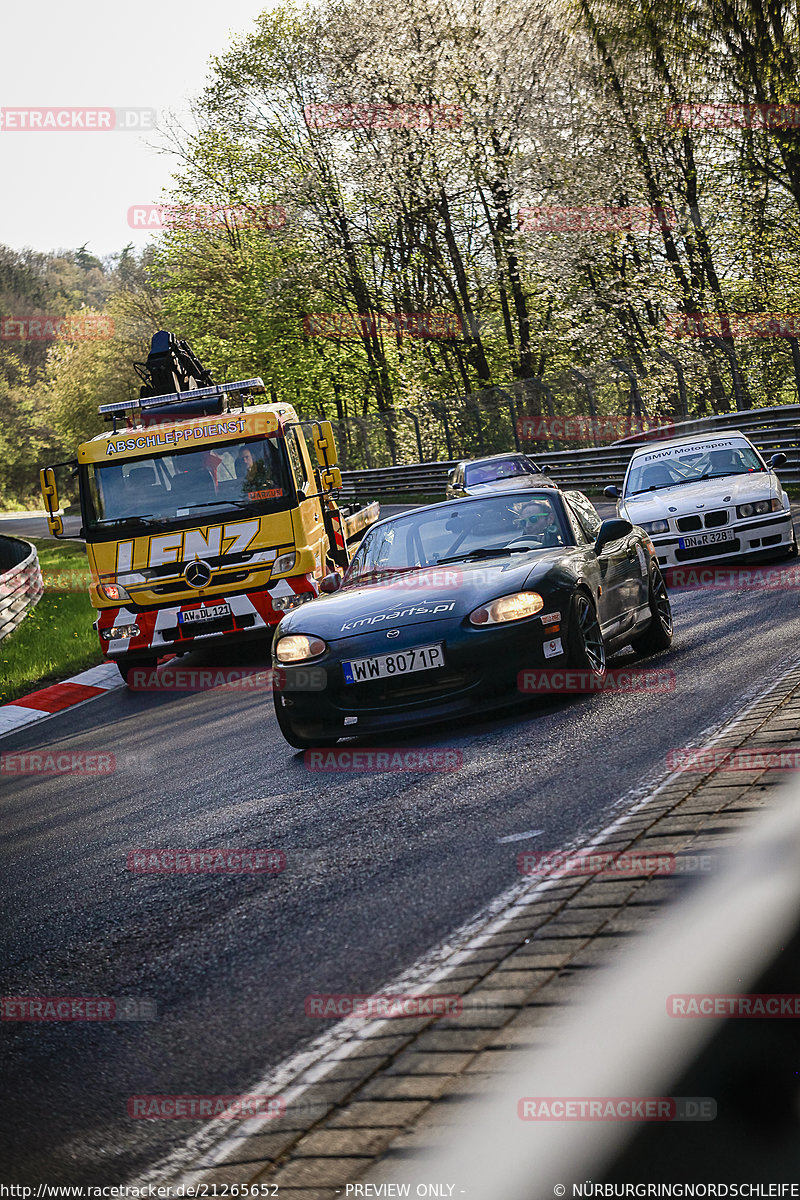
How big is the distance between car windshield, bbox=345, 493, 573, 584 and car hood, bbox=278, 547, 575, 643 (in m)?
0.24

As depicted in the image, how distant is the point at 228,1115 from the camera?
2990mm

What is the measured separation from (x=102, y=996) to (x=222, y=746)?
475 centimetres

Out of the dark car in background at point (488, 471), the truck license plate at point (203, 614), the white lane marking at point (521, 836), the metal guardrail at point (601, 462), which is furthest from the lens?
the dark car in background at point (488, 471)

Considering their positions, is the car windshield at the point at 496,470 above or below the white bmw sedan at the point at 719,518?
above

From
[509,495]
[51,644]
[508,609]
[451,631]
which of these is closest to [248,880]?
[451,631]

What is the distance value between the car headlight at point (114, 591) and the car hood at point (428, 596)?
5777 millimetres

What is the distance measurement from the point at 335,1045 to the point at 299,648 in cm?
418

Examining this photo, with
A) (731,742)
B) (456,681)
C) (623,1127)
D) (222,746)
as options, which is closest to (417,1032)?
(623,1127)

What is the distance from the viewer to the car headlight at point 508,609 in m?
7.09

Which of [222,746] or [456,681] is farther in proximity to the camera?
[222,746]

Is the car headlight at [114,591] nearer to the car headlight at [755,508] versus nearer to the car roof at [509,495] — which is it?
the car roof at [509,495]

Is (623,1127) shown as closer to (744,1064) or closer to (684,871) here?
(744,1064)

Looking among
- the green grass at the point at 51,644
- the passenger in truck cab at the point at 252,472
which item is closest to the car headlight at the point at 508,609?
the passenger in truck cab at the point at 252,472

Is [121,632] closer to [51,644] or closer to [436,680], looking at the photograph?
[51,644]
